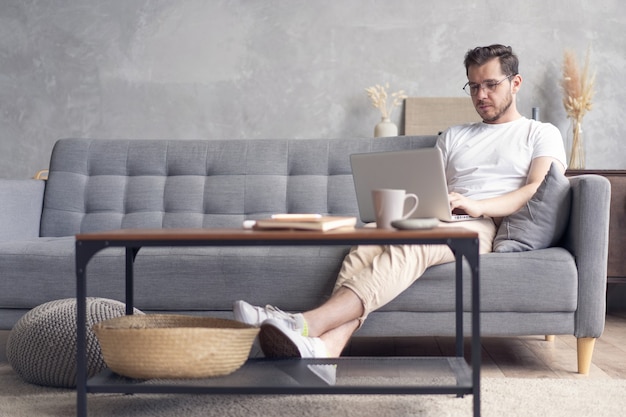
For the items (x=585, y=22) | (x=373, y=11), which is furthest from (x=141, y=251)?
(x=585, y=22)

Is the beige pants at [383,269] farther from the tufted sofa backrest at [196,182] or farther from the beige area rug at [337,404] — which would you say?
the tufted sofa backrest at [196,182]

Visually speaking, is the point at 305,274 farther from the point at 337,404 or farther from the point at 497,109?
the point at 497,109

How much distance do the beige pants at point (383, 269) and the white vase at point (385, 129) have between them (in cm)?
173

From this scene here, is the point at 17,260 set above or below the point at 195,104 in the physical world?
below

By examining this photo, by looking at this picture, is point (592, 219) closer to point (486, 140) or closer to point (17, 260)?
point (486, 140)

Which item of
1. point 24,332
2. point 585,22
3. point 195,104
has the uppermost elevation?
point 585,22

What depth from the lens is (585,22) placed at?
425cm

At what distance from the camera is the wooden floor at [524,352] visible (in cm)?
257

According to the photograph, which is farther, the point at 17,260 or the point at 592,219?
the point at 17,260

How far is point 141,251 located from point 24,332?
52cm

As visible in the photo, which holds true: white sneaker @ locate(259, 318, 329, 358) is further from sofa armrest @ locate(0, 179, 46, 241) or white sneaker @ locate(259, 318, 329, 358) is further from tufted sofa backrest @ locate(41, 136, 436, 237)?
sofa armrest @ locate(0, 179, 46, 241)

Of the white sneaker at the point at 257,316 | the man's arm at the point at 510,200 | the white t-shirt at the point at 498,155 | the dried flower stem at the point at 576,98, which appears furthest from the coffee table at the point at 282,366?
the dried flower stem at the point at 576,98

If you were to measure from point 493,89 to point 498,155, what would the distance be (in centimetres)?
25

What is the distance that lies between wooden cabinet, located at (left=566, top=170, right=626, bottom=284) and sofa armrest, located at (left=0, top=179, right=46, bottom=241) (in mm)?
2543
